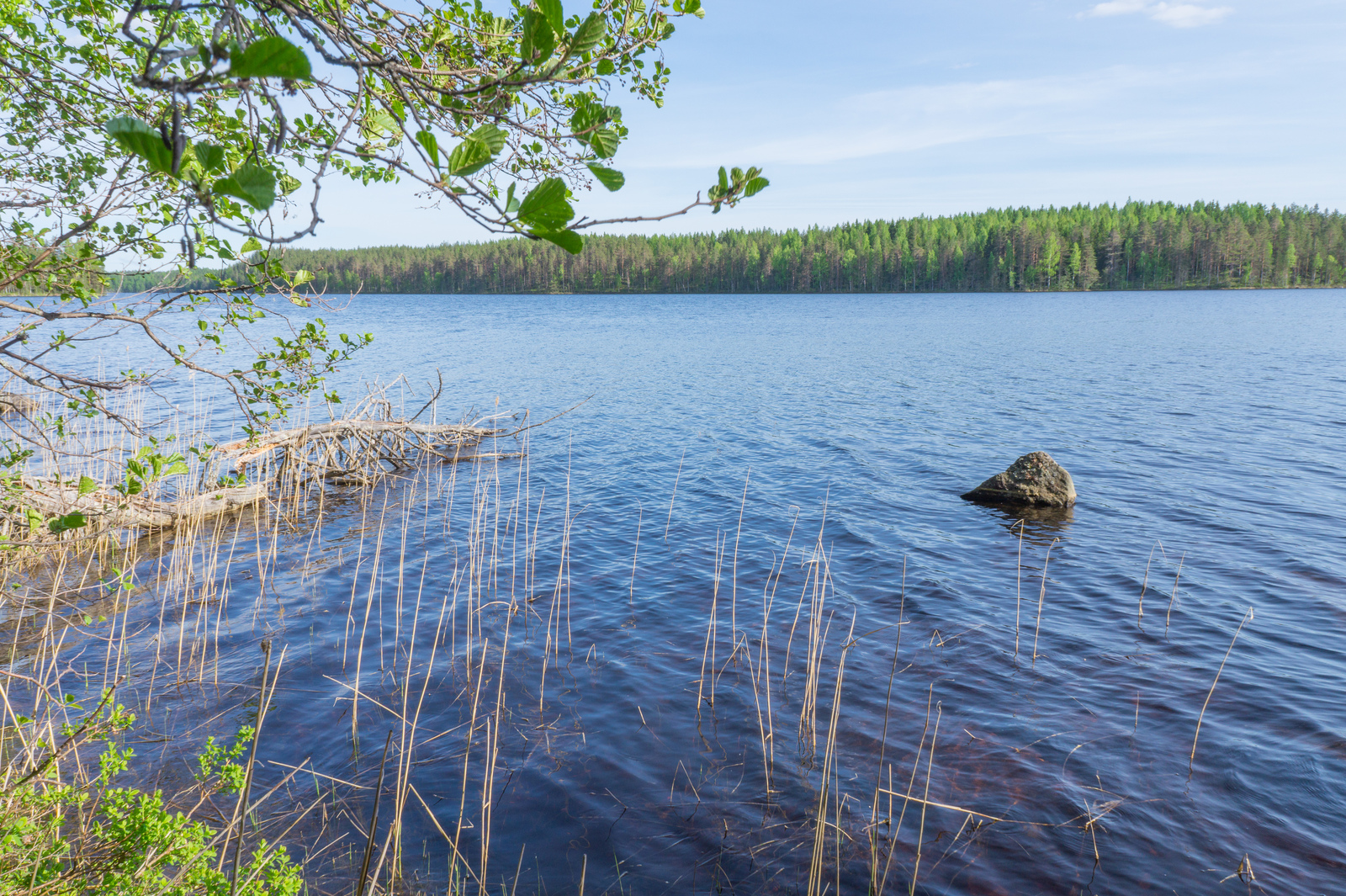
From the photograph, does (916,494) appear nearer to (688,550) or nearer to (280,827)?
(688,550)

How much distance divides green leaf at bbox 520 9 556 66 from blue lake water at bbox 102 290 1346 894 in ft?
16.4

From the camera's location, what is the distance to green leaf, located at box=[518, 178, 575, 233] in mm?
1621

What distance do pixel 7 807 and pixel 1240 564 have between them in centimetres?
1420

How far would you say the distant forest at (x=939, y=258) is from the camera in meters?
114

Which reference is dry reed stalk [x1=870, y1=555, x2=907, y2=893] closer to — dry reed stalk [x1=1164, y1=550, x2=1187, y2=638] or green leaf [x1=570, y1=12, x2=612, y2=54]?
dry reed stalk [x1=1164, y1=550, x2=1187, y2=638]

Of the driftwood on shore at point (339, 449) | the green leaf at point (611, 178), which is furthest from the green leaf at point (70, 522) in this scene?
the driftwood on shore at point (339, 449)

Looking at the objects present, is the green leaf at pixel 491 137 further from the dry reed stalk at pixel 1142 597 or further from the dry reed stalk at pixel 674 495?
the dry reed stalk at pixel 674 495

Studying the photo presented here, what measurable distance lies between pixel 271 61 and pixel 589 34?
903 millimetres

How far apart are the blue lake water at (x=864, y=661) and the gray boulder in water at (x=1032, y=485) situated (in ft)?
2.19

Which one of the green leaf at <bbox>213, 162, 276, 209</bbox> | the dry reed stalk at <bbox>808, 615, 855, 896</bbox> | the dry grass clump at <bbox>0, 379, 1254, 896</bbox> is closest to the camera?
the green leaf at <bbox>213, 162, 276, 209</bbox>

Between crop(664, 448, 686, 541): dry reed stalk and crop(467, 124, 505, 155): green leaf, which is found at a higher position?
Result: crop(467, 124, 505, 155): green leaf

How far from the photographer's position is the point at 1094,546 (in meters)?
11.9

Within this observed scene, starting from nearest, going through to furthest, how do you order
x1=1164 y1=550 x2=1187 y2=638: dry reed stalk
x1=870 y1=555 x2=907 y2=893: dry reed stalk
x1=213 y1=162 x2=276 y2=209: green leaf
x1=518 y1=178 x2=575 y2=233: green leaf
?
1. x1=213 y1=162 x2=276 y2=209: green leaf
2. x1=518 y1=178 x2=575 y2=233: green leaf
3. x1=870 y1=555 x2=907 y2=893: dry reed stalk
4. x1=1164 y1=550 x2=1187 y2=638: dry reed stalk

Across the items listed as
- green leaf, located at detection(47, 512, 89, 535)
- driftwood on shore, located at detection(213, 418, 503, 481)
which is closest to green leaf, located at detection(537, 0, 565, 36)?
green leaf, located at detection(47, 512, 89, 535)
